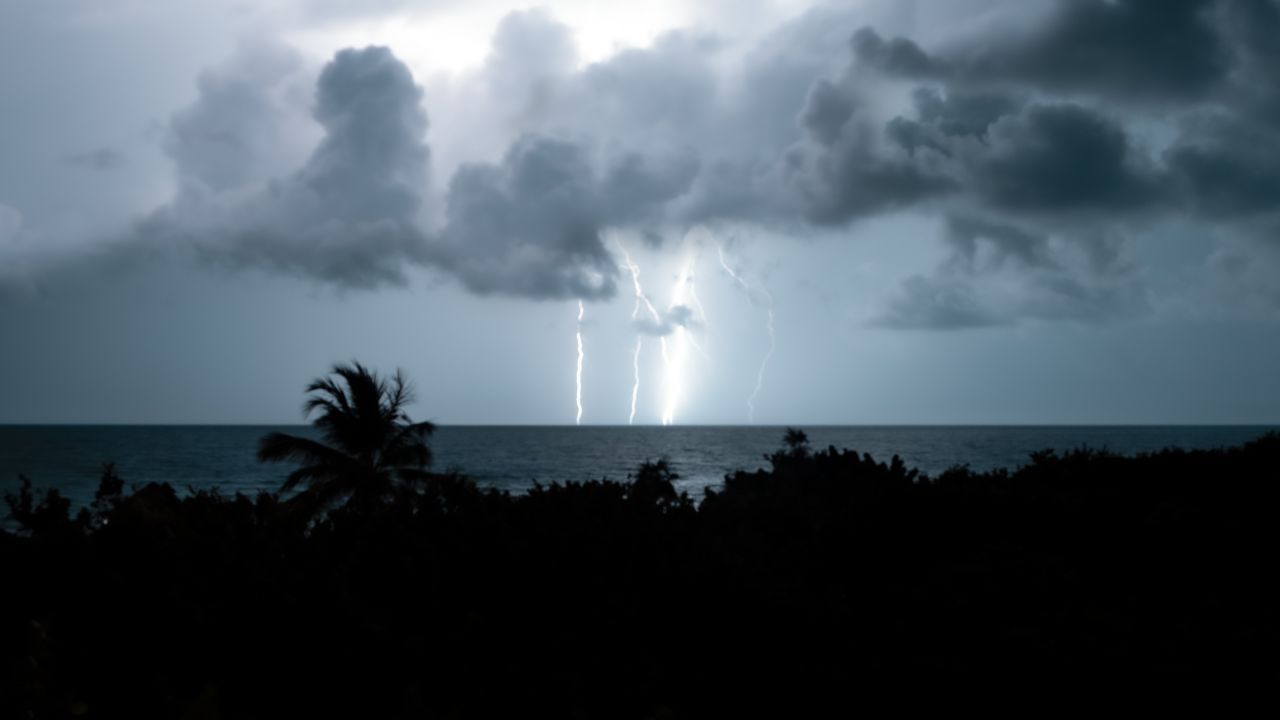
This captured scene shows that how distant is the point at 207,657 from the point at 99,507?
354 cm

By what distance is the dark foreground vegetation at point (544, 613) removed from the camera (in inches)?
139

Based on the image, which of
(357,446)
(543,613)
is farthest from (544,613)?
(357,446)

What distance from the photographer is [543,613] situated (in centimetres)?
449

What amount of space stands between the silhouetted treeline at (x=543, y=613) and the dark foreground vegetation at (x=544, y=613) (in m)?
0.01

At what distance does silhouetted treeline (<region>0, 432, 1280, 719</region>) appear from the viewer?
11.6 feet

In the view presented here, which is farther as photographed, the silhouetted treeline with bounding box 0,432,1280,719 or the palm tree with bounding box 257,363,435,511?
the palm tree with bounding box 257,363,435,511

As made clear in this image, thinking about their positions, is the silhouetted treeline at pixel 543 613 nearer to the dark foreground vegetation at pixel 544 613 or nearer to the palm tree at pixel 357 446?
the dark foreground vegetation at pixel 544 613

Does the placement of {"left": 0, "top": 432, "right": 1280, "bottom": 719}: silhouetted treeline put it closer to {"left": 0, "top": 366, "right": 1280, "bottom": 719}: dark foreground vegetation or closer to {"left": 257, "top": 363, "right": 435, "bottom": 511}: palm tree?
{"left": 0, "top": 366, "right": 1280, "bottom": 719}: dark foreground vegetation

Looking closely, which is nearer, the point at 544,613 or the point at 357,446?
the point at 544,613

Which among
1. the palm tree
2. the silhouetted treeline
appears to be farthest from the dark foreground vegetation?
the palm tree

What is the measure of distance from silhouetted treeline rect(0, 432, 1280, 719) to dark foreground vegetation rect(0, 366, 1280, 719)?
15 mm

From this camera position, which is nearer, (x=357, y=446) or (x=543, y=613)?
(x=543, y=613)

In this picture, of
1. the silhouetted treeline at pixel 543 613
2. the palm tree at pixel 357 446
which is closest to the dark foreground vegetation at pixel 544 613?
the silhouetted treeline at pixel 543 613

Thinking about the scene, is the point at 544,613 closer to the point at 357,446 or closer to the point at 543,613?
the point at 543,613
